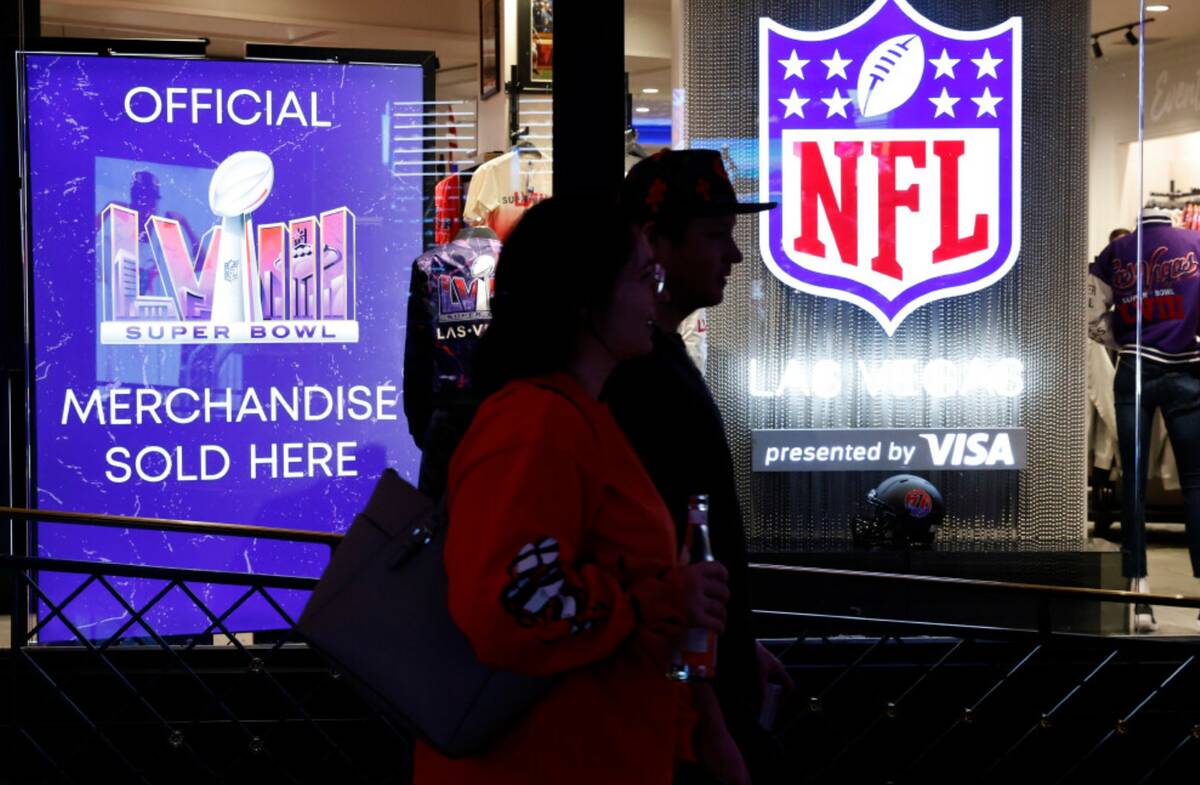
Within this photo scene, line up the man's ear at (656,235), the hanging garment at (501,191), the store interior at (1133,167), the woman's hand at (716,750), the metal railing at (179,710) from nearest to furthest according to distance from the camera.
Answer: the woman's hand at (716,750)
the man's ear at (656,235)
the metal railing at (179,710)
the hanging garment at (501,191)
the store interior at (1133,167)

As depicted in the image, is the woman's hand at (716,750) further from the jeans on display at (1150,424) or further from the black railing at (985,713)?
the jeans on display at (1150,424)

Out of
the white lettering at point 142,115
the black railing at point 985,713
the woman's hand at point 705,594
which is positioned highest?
the white lettering at point 142,115

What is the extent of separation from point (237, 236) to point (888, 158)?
2.33 m

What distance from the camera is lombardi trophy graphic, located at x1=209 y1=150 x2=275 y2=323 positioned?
4.93m

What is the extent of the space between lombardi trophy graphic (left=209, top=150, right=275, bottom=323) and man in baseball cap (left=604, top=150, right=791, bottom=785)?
2872 mm

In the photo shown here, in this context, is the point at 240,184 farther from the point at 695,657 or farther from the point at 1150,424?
the point at 695,657

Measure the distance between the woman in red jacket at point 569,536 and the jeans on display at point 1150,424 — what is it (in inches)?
177

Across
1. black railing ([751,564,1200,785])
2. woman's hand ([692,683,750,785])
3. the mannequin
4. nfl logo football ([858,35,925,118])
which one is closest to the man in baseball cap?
woman's hand ([692,683,750,785])

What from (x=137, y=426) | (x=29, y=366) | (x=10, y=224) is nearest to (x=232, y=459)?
(x=137, y=426)

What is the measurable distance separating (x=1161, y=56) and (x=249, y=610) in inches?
182

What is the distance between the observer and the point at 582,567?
1586mm

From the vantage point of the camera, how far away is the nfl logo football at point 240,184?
4.93 meters

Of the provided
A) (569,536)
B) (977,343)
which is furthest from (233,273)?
(569,536)

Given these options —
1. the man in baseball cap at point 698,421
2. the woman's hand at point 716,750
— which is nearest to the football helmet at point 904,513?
the man in baseball cap at point 698,421
